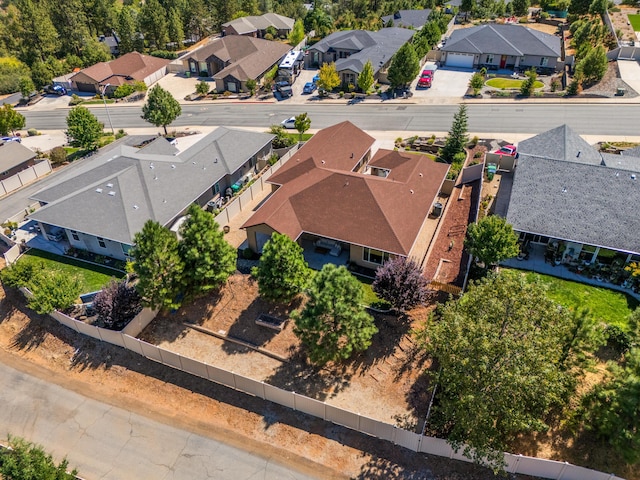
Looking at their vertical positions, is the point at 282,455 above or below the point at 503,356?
below

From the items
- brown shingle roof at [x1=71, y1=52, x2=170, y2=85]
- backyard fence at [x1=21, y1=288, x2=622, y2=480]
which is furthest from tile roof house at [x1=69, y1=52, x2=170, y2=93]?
backyard fence at [x1=21, y1=288, x2=622, y2=480]

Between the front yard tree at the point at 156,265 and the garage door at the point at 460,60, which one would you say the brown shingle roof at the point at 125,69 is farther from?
the front yard tree at the point at 156,265

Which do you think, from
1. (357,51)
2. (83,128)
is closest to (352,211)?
(83,128)

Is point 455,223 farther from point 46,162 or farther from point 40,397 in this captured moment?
point 46,162

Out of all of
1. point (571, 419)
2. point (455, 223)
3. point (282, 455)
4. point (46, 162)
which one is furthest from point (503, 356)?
point (46, 162)

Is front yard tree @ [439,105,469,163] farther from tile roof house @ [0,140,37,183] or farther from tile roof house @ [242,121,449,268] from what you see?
tile roof house @ [0,140,37,183]

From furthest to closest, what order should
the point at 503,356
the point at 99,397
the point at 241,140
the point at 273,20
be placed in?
1. the point at 273,20
2. the point at 241,140
3. the point at 99,397
4. the point at 503,356

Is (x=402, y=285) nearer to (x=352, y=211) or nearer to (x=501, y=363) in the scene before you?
(x=352, y=211)
